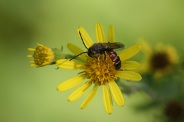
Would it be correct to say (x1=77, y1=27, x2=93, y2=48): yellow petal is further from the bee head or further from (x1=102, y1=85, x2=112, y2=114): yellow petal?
(x1=102, y1=85, x2=112, y2=114): yellow petal

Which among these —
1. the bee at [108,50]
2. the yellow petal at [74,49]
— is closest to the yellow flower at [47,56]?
the yellow petal at [74,49]

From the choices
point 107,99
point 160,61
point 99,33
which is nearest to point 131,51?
point 99,33

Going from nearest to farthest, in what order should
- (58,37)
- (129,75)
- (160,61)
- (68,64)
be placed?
1. (129,75)
2. (68,64)
3. (160,61)
4. (58,37)

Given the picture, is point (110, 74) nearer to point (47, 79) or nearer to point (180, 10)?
point (47, 79)

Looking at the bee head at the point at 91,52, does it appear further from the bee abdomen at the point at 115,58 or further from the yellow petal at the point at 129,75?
the yellow petal at the point at 129,75

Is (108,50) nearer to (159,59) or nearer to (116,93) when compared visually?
(116,93)

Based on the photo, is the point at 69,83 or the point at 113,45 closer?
the point at 113,45

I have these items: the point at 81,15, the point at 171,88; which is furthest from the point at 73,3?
the point at 171,88
